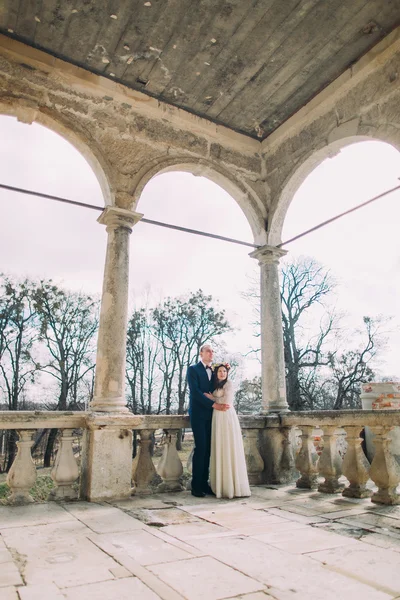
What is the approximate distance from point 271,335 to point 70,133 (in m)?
3.78

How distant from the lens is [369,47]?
5.10m

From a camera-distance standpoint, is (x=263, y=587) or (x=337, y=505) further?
(x=337, y=505)

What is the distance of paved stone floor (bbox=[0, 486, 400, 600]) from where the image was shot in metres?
2.04

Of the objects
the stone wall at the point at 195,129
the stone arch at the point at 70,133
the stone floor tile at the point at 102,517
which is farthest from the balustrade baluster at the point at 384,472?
the stone arch at the point at 70,133

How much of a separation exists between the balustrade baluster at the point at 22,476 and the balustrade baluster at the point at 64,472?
0.78ft

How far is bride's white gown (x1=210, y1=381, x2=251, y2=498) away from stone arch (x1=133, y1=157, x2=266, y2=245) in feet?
9.27

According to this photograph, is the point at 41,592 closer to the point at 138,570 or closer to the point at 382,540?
the point at 138,570

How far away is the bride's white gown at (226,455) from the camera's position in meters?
4.52

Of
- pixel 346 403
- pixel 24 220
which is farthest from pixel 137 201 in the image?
pixel 346 403

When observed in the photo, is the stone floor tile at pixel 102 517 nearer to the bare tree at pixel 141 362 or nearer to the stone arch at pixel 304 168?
the stone arch at pixel 304 168

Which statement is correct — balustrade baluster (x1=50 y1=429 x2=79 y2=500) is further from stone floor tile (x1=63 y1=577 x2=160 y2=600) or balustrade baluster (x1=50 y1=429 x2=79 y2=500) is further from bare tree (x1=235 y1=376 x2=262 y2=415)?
bare tree (x1=235 y1=376 x2=262 y2=415)

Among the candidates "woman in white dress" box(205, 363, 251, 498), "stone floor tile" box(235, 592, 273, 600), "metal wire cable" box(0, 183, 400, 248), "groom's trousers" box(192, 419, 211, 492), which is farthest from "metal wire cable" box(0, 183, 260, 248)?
"stone floor tile" box(235, 592, 273, 600)

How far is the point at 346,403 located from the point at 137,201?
17.8m

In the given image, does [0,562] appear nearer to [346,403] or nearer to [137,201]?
[137,201]
